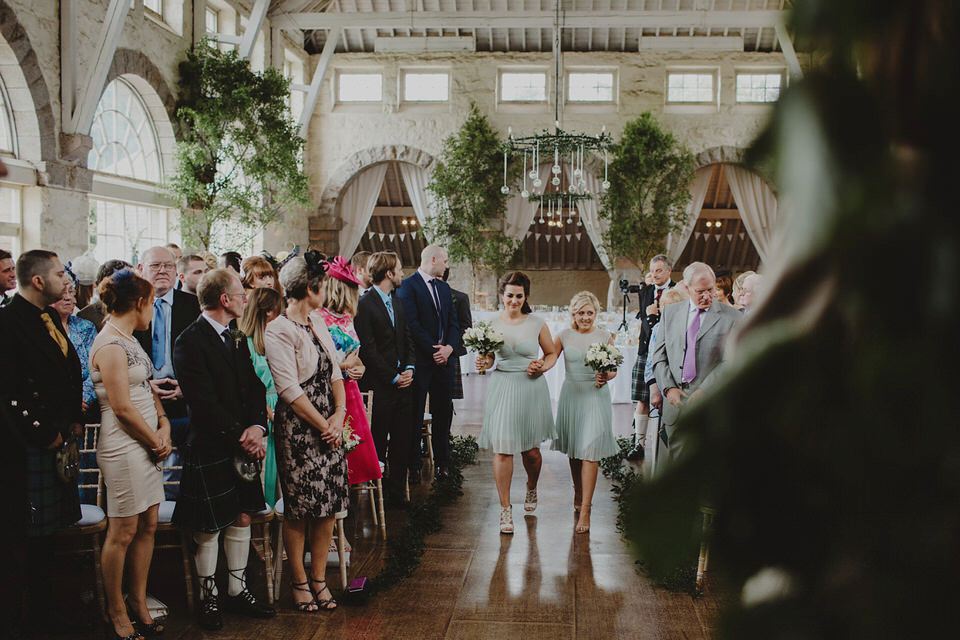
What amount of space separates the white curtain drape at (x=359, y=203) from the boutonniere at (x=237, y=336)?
12.2m

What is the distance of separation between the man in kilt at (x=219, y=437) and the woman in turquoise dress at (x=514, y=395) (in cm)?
157

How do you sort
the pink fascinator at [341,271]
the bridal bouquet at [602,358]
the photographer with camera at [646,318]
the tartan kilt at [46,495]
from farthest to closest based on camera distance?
the photographer with camera at [646,318]
the bridal bouquet at [602,358]
the pink fascinator at [341,271]
the tartan kilt at [46,495]

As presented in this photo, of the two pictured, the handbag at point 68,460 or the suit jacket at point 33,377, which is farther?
the handbag at point 68,460

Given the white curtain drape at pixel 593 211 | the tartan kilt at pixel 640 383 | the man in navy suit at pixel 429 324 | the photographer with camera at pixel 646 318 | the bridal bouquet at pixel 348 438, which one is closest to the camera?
the bridal bouquet at pixel 348 438

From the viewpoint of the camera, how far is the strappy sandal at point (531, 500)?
4824 mm

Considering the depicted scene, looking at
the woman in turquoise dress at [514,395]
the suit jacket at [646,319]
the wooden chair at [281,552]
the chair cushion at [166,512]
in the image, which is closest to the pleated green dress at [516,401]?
the woman in turquoise dress at [514,395]

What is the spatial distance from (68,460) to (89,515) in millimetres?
319

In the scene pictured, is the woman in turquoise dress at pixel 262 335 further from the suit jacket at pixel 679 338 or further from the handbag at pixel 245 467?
the suit jacket at pixel 679 338

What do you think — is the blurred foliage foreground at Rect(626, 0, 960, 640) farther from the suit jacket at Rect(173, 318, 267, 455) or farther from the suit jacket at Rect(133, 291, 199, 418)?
the suit jacket at Rect(133, 291, 199, 418)

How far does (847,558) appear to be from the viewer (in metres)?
0.37

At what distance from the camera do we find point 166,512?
331 centimetres

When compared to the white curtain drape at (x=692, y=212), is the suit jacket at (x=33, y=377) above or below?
below

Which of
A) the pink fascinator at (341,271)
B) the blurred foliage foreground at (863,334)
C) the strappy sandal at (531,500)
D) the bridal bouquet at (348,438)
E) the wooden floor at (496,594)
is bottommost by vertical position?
the wooden floor at (496,594)

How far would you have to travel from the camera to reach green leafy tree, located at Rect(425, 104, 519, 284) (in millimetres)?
13727
